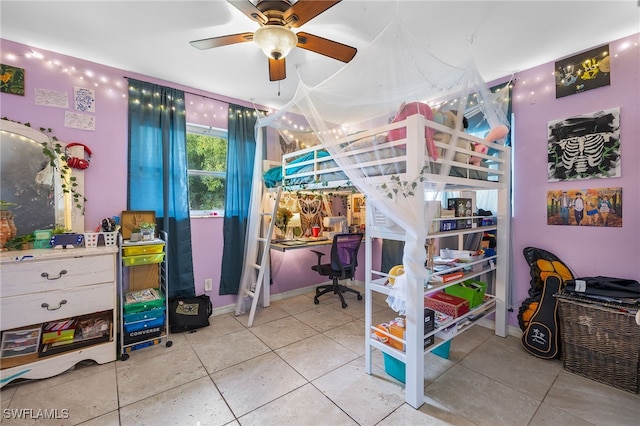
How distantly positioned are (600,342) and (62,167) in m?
4.64

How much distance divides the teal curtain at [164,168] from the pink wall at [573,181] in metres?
3.53

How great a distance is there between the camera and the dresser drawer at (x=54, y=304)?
76.3 inches

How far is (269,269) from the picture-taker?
11.8 ft

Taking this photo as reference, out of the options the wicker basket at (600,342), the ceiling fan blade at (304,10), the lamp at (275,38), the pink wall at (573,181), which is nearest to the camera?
the ceiling fan blade at (304,10)

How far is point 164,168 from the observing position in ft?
9.52

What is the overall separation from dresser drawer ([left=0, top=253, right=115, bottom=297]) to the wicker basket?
12.3ft

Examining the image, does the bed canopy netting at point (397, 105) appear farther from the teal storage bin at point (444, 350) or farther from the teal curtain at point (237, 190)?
the teal curtain at point (237, 190)

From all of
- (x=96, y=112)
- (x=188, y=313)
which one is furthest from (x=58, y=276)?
(x=96, y=112)

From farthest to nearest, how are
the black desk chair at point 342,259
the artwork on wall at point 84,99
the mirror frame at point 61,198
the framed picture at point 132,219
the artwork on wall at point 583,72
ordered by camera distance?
the black desk chair at point 342,259 → the framed picture at point 132,219 → the artwork on wall at point 84,99 → the mirror frame at point 61,198 → the artwork on wall at point 583,72

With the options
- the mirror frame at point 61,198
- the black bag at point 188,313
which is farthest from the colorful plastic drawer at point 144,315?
the mirror frame at point 61,198

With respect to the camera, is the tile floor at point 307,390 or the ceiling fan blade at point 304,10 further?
the tile floor at point 307,390

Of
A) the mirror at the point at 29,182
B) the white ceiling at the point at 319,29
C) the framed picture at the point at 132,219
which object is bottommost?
the framed picture at the point at 132,219

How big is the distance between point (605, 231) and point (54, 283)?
4460mm

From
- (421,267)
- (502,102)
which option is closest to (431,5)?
(502,102)
